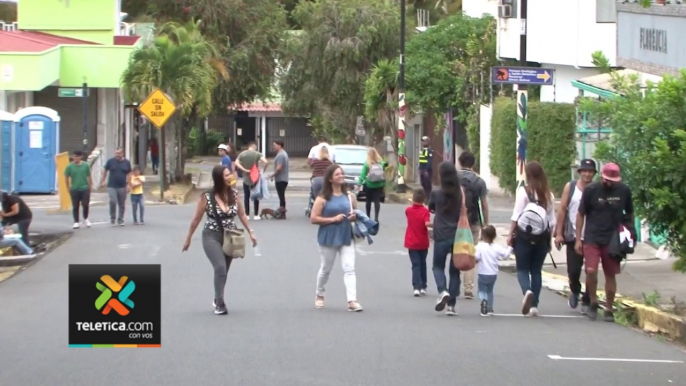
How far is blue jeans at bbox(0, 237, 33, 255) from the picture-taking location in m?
18.0

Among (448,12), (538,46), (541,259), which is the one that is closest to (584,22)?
(538,46)

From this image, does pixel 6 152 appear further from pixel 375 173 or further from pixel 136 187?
pixel 375 173

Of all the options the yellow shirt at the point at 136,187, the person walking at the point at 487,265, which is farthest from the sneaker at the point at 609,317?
the yellow shirt at the point at 136,187

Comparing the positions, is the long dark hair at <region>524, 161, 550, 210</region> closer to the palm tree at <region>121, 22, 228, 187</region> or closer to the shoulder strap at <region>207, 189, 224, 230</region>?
the shoulder strap at <region>207, 189, 224, 230</region>

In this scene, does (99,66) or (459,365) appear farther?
(99,66)

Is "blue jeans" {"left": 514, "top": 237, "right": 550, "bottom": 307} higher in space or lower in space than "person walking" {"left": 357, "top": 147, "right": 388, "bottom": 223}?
lower

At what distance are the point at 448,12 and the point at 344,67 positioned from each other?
16764 millimetres

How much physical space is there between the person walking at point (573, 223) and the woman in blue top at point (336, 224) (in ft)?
7.84

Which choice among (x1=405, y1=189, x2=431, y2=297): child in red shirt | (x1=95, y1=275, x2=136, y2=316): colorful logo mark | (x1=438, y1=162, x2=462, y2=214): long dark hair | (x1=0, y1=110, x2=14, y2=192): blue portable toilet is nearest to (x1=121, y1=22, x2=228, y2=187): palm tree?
(x1=0, y1=110, x2=14, y2=192): blue portable toilet

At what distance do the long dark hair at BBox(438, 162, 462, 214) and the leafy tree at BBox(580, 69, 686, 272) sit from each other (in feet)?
5.31

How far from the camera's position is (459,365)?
9383 mm

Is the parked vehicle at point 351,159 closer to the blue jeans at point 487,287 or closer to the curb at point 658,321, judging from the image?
the curb at point 658,321

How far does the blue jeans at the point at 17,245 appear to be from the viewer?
1798cm

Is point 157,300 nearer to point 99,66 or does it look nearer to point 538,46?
point 538,46
